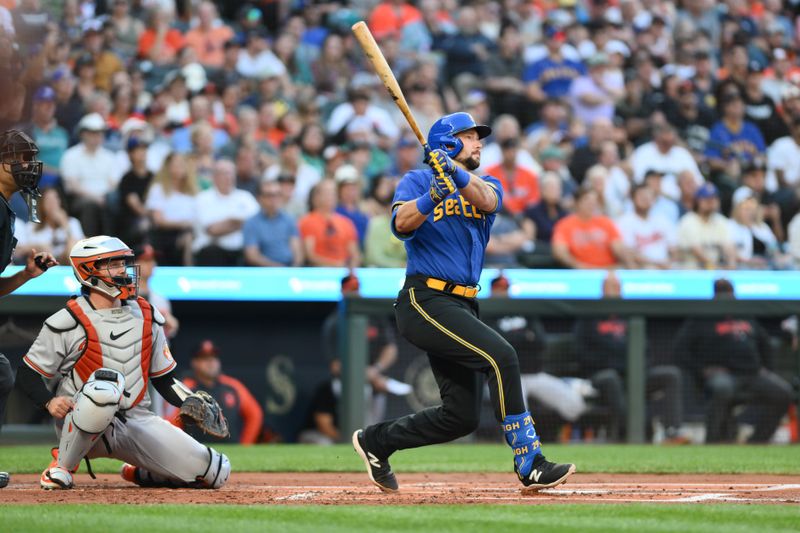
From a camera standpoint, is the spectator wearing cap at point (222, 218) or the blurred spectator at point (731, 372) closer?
the blurred spectator at point (731, 372)

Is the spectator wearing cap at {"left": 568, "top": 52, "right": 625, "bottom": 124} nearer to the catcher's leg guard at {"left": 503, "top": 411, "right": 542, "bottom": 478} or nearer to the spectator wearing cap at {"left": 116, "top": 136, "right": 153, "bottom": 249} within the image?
the spectator wearing cap at {"left": 116, "top": 136, "right": 153, "bottom": 249}

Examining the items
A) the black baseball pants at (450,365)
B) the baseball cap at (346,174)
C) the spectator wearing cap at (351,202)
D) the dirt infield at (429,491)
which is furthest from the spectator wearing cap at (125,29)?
the black baseball pants at (450,365)

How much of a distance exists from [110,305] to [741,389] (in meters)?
6.29

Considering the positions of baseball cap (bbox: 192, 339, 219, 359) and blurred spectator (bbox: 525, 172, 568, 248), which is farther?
blurred spectator (bbox: 525, 172, 568, 248)

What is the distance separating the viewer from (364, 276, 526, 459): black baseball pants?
241 inches

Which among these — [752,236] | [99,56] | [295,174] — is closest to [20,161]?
[295,174]

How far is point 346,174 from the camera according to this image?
520 inches

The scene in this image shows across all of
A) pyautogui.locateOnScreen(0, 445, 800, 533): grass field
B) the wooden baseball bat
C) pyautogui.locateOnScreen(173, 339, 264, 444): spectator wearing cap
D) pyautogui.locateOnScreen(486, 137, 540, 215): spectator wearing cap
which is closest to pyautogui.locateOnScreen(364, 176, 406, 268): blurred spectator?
pyautogui.locateOnScreen(486, 137, 540, 215): spectator wearing cap

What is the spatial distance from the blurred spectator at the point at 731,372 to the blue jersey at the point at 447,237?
529 cm

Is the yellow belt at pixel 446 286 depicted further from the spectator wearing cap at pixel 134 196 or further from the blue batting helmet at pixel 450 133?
the spectator wearing cap at pixel 134 196

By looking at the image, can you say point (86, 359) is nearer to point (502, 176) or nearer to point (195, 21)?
point (502, 176)

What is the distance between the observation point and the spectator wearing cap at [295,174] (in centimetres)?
1289

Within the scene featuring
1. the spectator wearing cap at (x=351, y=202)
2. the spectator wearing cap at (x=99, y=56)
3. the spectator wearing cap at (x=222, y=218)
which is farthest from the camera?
the spectator wearing cap at (x=99, y=56)

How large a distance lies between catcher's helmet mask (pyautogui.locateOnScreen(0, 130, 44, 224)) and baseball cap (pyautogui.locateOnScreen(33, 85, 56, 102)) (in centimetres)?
540
